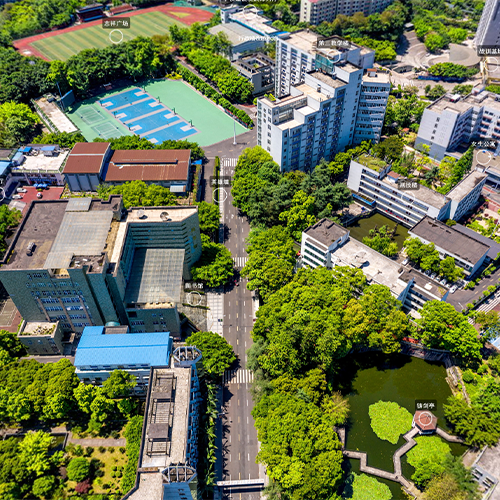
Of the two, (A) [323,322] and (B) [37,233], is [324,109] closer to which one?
(A) [323,322]

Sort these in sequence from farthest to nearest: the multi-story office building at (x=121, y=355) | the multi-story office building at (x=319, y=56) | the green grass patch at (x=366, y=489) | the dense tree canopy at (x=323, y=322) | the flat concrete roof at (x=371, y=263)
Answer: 1. the multi-story office building at (x=319, y=56)
2. the flat concrete roof at (x=371, y=263)
3. the dense tree canopy at (x=323, y=322)
4. the multi-story office building at (x=121, y=355)
5. the green grass patch at (x=366, y=489)

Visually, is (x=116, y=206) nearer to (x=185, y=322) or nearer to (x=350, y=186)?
(x=185, y=322)

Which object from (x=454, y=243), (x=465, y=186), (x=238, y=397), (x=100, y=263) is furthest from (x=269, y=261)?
(x=465, y=186)

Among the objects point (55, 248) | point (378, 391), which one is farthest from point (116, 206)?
point (378, 391)

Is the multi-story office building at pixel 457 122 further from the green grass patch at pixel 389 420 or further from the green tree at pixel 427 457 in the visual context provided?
the green tree at pixel 427 457

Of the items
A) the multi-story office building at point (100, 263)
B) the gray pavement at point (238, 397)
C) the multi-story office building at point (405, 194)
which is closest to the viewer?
the gray pavement at point (238, 397)

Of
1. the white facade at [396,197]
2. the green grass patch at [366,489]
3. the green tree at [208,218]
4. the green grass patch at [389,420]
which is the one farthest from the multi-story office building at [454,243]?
the green grass patch at [366,489]

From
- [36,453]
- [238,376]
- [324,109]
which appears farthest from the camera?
[324,109]
